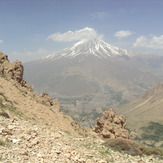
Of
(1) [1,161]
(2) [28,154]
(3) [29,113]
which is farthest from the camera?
(3) [29,113]

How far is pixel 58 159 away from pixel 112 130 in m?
28.0

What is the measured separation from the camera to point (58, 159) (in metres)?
14.6

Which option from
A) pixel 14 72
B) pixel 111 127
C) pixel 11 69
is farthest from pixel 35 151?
pixel 11 69

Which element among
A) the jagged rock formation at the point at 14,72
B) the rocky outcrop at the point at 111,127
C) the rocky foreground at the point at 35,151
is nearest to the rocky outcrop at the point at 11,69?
the jagged rock formation at the point at 14,72

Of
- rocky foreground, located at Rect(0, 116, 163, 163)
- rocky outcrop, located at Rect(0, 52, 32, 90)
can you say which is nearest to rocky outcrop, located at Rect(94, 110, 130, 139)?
rocky outcrop, located at Rect(0, 52, 32, 90)

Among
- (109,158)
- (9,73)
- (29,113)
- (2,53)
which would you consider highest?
(2,53)

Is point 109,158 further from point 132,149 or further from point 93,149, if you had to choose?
point 132,149

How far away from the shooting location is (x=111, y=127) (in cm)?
4162

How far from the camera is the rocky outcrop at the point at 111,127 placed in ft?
133

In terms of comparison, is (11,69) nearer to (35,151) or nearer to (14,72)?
(14,72)

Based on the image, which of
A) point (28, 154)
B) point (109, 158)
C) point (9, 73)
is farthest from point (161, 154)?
point (9, 73)

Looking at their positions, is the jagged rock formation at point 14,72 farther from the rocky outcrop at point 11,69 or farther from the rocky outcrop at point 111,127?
the rocky outcrop at point 111,127

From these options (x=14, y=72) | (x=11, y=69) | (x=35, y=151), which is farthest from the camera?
(x=14, y=72)

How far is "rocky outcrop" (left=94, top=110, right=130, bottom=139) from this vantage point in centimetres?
4053
